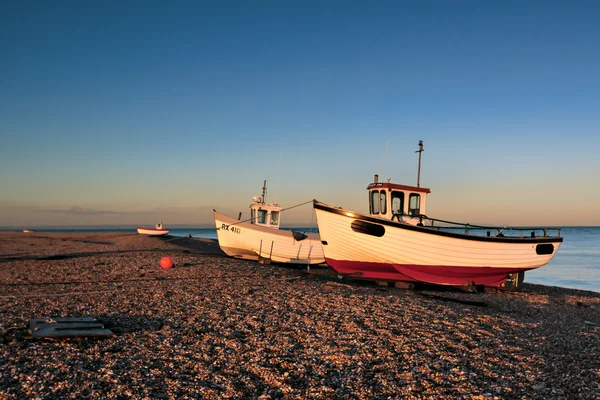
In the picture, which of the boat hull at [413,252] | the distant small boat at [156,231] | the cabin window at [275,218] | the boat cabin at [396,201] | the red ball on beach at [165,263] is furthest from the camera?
the distant small boat at [156,231]

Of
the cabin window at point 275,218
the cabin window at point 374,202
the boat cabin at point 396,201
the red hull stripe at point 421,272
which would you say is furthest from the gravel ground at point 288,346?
the cabin window at point 275,218

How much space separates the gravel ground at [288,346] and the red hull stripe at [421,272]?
254 cm

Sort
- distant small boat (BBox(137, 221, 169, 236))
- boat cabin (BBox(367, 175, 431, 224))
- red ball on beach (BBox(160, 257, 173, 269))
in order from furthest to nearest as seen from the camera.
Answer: distant small boat (BBox(137, 221, 169, 236)) < red ball on beach (BBox(160, 257, 173, 269)) < boat cabin (BBox(367, 175, 431, 224))

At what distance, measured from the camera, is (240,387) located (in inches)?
226

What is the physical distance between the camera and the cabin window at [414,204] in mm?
18219

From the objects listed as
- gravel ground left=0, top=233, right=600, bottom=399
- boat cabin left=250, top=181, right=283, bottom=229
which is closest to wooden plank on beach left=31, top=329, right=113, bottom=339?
gravel ground left=0, top=233, right=600, bottom=399

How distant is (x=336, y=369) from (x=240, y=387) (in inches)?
61.0

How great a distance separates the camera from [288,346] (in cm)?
752

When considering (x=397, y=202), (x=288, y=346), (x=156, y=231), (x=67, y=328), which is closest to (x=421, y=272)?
(x=397, y=202)

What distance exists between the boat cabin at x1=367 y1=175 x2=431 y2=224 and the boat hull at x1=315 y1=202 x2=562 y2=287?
1904 mm

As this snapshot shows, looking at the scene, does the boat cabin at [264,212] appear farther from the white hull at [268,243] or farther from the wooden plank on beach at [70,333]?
the wooden plank on beach at [70,333]

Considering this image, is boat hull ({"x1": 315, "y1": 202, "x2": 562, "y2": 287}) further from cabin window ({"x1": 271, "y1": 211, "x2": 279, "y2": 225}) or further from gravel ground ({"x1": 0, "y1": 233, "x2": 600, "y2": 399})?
cabin window ({"x1": 271, "y1": 211, "x2": 279, "y2": 225})

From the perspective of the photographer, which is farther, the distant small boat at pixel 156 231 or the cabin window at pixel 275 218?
the distant small boat at pixel 156 231

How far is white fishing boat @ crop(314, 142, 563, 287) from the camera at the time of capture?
51.5ft
